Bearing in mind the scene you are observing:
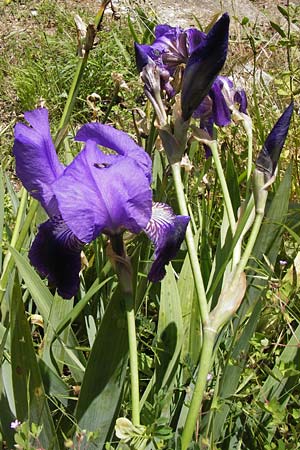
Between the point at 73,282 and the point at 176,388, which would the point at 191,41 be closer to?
the point at 73,282

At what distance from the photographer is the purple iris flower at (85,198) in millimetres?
709

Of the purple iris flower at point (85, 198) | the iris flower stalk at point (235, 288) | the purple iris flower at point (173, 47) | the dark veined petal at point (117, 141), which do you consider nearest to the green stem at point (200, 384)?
the iris flower stalk at point (235, 288)

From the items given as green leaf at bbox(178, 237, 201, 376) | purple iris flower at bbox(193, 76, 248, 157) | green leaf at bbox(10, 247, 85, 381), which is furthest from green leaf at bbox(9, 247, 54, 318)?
purple iris flower at bbox(193, 76, 248, 157)

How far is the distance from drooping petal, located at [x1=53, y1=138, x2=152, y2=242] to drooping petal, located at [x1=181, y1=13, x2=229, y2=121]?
0.13m

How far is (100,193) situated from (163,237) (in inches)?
4.3

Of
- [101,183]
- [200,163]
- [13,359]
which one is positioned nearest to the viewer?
[101,183]

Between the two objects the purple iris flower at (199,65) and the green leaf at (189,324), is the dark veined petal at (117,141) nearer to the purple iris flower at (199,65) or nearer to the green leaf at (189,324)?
the purple iris flower at (199,65)

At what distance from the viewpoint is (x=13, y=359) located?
849mm

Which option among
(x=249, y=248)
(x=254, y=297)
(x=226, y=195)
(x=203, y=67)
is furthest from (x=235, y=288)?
(x=254, y=297)

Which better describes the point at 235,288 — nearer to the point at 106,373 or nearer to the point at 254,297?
the point at 106,373

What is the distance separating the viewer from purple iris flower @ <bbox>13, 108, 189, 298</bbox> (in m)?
0.71

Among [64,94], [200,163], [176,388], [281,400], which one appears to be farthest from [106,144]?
[64,94]

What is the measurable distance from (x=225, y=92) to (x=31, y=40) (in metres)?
2.41

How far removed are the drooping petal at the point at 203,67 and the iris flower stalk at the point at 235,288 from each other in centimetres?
11
